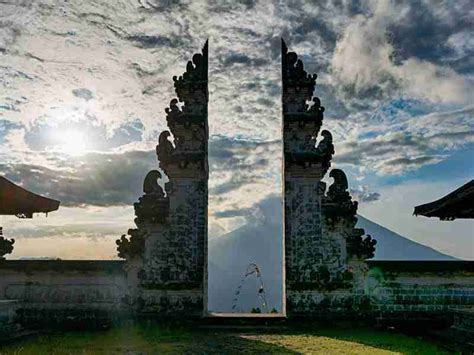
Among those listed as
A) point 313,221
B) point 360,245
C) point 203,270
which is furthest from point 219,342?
point 360,245

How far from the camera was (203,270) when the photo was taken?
14.1 meters

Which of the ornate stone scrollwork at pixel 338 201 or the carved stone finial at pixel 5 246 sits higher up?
the ornate stone scrollwork at pixel 338 201

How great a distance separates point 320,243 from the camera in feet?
46.3

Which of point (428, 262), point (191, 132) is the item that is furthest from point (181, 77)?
point (428, 262)

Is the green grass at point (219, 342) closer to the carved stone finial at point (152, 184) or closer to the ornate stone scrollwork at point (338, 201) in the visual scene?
the ornate stone scrollwork at point (338, 201)

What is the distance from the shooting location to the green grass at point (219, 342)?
33.9ft

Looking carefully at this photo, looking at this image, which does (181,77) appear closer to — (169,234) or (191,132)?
(191,132)

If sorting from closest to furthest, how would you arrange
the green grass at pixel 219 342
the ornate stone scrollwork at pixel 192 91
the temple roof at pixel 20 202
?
1. the green grass at pixel 219 342
2. the temple roof at pixel 20 202
3. the ornate stone scrollwork at pixel 192 91

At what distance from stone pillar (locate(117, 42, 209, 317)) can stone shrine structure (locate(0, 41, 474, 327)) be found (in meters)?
0.03

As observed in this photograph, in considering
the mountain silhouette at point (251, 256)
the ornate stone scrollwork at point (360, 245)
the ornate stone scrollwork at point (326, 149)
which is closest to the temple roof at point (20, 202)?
the ornate stone scrollwork at point (326, 149)

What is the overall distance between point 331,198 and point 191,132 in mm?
4049

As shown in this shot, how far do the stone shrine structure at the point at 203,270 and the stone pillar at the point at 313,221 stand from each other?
0.08ft

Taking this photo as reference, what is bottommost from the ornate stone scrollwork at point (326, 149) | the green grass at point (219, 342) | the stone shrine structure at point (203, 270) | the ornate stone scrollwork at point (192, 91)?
the green grass at point (219, 342)

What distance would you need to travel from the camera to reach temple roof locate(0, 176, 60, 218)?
12.3 meters
